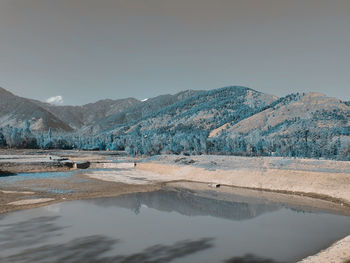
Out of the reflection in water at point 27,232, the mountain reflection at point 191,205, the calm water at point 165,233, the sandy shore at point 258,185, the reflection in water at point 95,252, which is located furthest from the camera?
the sandy shore at point 258,185

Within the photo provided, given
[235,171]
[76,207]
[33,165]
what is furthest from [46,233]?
[33,165]

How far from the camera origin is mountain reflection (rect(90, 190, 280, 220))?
34.5m

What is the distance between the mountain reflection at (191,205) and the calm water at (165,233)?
138 mm

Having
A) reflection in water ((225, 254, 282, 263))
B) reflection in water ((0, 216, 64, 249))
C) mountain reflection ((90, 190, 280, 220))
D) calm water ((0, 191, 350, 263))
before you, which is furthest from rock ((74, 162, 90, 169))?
reflection in water ((225, 254, 282, 263))

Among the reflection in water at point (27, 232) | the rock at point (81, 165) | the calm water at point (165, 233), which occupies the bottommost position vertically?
the calm water at point (165, 233)

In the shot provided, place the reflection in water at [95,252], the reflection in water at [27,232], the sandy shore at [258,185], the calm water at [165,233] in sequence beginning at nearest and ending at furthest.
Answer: the reflection in water at [95,252] < the calm water at [165,233] < the reflection in water at [27,232] < the sandy shore at [258,185]

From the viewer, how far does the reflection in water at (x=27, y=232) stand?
22.6 metres

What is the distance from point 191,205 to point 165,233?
14211 millimetres

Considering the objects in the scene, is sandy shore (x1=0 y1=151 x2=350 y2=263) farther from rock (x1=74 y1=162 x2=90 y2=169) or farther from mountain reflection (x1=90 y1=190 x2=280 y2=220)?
rock (x1=74 y1=162 x2=90 y2=169)

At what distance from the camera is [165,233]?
2592 centimetres

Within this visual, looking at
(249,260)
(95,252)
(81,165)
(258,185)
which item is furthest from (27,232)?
(81,165)

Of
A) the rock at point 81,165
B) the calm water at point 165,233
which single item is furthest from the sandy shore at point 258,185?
the rock at point 81,165

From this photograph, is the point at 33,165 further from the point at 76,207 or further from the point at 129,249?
the point at 129,249

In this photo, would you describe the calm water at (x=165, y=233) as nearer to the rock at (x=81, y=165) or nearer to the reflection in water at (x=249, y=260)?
the reflection in water at (x=249, y=260)
